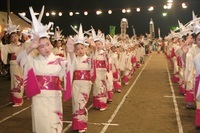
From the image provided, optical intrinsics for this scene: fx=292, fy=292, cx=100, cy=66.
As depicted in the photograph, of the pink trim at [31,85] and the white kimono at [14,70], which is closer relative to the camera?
the pink trim at [31,85]

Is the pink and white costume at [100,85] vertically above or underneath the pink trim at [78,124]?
above

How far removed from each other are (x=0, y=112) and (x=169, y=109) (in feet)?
15.1

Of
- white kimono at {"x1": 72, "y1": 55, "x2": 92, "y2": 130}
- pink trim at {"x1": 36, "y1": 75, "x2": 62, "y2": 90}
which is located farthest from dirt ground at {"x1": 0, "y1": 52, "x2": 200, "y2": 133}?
pink trim at {"x1": 36, "y1": 75, "x2": 62, "y2": 90}

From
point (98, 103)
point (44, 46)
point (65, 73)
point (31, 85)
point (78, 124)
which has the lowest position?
point (78, 124)

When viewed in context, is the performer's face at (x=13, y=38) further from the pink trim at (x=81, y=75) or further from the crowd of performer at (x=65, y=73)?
the pink trim at (x=81, y=75)

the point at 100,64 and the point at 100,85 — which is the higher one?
the point at 100,64

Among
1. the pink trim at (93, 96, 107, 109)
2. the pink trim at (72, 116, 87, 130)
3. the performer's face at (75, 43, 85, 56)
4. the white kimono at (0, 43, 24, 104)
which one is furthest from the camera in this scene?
the white kimono at (0, 43, 24, 104)

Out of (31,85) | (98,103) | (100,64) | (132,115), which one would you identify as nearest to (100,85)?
(98,103)

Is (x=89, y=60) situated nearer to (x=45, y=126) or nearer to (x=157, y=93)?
(x=45, y=126)

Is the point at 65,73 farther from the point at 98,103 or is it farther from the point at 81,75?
the point at 98,103

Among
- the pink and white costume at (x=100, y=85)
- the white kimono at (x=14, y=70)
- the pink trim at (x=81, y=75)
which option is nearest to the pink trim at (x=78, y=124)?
the pink trim at (x=81, y=75)

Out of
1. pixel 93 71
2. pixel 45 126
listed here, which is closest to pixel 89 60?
pixel 93 71

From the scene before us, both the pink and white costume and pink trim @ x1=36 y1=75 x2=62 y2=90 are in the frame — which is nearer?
pink trim @ x1=36 y1=75 x2=62 y2=90

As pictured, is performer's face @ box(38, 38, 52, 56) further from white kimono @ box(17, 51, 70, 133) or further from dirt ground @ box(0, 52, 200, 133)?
dirt ground @ box(0, 52, 200, 133)
